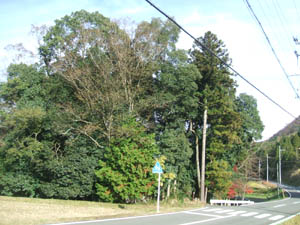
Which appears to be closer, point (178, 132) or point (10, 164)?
point (10, 164)

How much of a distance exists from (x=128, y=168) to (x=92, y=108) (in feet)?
23.1

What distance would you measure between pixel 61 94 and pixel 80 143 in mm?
4955

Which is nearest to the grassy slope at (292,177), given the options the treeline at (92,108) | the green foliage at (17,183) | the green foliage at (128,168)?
the treeline at (92,108)

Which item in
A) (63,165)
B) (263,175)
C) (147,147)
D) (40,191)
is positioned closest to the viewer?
(147,147)

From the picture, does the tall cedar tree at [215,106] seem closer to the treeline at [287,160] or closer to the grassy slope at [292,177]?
the treeline at [287,160]

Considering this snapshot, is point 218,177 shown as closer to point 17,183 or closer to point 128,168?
point 128,168

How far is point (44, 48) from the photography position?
28281 mm

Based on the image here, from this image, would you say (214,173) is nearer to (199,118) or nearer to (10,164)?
(199,118)

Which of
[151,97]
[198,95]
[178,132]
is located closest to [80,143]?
[151,97]

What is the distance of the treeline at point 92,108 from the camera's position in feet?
79.6

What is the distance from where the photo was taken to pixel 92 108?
25.3 m

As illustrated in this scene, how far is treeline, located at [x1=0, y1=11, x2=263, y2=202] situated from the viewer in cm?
2425

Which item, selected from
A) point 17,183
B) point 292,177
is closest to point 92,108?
point 17,183

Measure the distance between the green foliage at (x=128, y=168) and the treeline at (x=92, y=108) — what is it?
0.09 m
